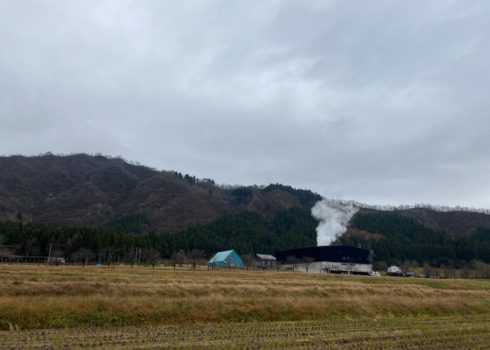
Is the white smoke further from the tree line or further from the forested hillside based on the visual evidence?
the forested hillside

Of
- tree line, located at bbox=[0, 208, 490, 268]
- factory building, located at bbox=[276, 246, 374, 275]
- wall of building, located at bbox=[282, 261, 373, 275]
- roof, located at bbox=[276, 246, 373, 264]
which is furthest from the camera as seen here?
roof, located at bbox=[276, 246, 373, 264]

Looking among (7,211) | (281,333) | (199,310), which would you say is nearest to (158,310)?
(199,310)

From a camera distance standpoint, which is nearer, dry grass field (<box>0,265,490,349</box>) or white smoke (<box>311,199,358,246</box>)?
dry grass field (<box>0,265,490,349</box>)

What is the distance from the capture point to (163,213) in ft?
654

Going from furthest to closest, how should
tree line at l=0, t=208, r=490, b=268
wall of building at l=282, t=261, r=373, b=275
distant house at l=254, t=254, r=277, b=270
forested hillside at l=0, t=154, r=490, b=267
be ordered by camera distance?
distant house at l=254, t=254, r=277, b=270 < wall of building at l=282, t=261, r=373, b=275 < forested hillside at l=0, t=154, r=490, b=267 < tree line at l=0, t=208, r=490, b=268

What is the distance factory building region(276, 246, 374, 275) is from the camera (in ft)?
338

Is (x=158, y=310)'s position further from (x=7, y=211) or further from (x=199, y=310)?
(x=7, y=211)

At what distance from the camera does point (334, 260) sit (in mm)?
104250

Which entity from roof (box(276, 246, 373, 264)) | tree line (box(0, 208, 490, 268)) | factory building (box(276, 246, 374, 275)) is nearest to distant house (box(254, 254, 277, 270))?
factory building (box(276, 246, 374, 275))

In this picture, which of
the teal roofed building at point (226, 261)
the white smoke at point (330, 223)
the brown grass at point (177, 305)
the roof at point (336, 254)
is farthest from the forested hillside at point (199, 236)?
the brown grass at point (177, 305)

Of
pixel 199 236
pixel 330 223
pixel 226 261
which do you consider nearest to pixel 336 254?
pixel 226 261

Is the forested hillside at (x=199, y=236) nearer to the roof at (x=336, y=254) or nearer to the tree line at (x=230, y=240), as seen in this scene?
the tree line at (x=230, y=240)

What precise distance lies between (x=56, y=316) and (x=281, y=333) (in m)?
10.9

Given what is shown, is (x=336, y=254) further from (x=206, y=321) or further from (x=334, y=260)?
(x=206, y=321)
